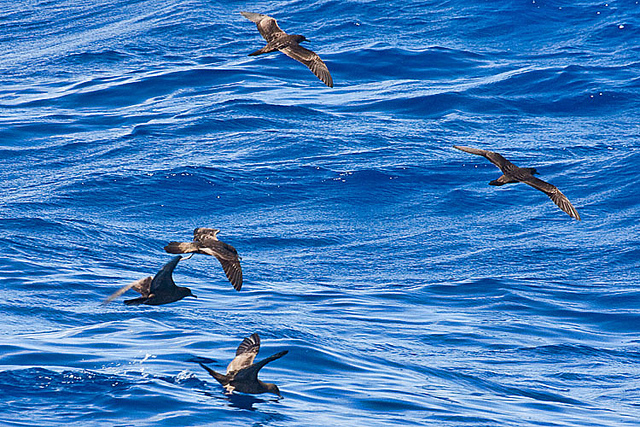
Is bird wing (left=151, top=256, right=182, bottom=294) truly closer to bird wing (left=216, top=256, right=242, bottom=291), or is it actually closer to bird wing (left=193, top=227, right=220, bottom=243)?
bird wing (left=193, top=227, right=220, bottom=243)

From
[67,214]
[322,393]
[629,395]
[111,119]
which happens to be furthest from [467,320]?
[111,119]

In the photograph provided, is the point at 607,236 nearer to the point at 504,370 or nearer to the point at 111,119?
the point at 504,370

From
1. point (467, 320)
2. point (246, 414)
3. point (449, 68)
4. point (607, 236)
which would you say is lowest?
point (246, 414)

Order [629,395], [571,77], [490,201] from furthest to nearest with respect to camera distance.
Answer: [571,77]
[490,201]
[629,395]

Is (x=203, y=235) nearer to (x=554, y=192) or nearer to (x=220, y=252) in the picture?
(x=220, y=252)

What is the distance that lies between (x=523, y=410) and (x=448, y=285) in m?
5.83

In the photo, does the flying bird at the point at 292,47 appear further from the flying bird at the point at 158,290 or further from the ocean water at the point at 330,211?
the ocean water at the point at 330,211

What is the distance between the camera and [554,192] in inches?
458

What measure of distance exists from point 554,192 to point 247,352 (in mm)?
3799

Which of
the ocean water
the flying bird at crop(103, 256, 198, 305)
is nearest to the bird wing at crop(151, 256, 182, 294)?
the flying bird at crop(103, 256, 198, 305)

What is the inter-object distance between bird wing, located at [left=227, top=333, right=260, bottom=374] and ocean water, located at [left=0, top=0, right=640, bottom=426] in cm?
62

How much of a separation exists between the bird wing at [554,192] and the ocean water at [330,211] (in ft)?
8.47

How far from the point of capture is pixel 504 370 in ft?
48.5

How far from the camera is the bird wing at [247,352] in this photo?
11.0 metres
